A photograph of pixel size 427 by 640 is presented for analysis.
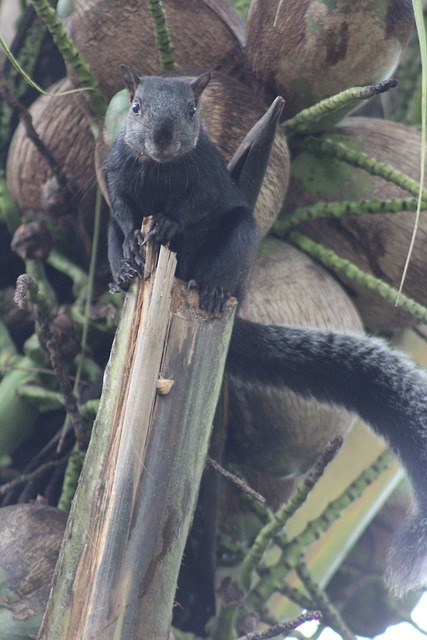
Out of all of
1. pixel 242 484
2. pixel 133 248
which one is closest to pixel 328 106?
pixel 133 248

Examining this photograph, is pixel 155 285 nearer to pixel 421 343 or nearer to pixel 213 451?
pixel 213 451

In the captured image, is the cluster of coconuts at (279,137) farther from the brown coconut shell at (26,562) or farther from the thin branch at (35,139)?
the brown coconut shell at (26,562)

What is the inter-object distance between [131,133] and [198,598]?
87 centimetres

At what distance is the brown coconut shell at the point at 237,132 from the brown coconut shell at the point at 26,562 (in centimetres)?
64

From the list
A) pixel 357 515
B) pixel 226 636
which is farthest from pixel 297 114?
pixel 226 636

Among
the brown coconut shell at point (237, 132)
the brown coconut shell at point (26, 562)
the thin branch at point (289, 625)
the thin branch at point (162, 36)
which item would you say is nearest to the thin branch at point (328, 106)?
the brown coconut shell at point (237, 132)

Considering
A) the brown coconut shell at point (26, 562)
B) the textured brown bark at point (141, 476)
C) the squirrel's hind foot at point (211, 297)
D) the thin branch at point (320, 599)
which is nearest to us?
the textured brown bark at point (141, 476)

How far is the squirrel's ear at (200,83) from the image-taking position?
5.57ft

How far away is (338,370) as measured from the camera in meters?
1.78

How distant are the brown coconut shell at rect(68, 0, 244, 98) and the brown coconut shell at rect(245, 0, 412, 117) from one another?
0.06 meters

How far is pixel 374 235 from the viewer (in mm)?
1960

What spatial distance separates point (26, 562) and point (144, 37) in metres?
1.06

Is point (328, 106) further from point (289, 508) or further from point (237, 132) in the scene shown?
point (289, 508)

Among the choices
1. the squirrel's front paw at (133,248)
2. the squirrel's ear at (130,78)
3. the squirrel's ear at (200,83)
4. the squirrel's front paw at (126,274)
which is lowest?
the squirrel's front paw at (126,274)
